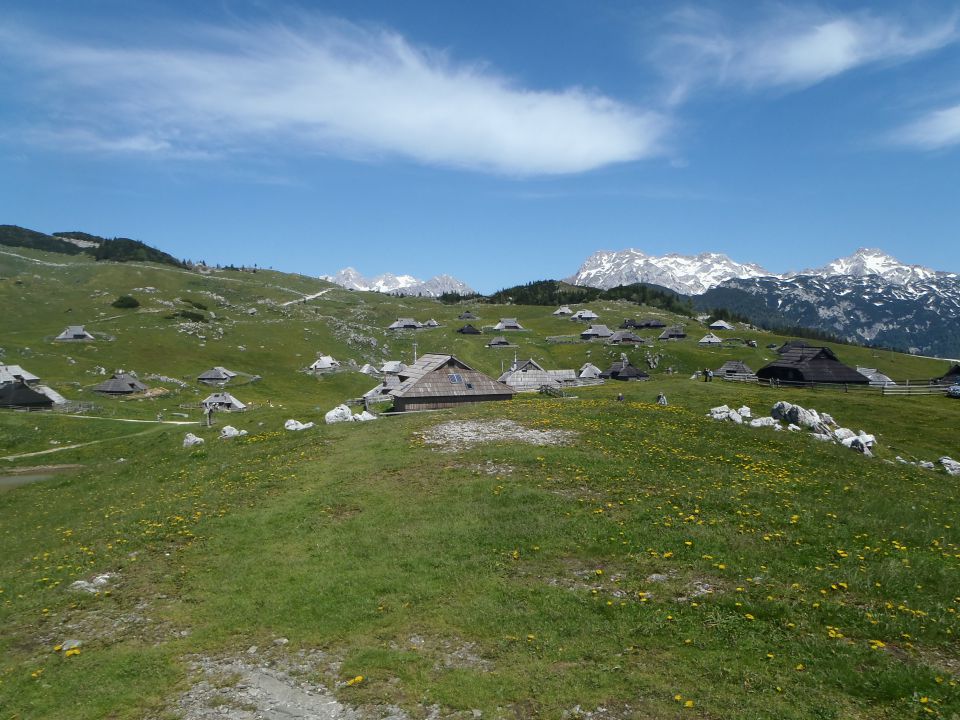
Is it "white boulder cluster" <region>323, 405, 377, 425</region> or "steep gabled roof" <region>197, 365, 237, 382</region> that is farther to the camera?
"steep gabled roof" <region>197, 365, 237, 382</region>

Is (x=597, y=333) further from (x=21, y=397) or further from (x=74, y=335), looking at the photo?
(x=21, y=397)

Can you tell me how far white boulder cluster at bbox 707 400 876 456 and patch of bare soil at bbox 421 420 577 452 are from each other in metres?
15.1

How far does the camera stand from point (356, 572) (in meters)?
18.5

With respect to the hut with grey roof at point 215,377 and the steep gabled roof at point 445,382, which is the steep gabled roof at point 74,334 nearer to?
the hut with grey roof at point 215,377

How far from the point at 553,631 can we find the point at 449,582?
4.19 metres

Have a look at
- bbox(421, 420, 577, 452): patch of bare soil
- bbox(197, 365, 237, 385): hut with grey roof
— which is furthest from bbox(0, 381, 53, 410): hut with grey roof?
bbox(421, 420, 577, 452): patch of bare soil

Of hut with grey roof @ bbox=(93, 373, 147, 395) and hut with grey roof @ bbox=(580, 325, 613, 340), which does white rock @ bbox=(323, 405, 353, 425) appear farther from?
hut with grey roof @ bbox=(580, 325, 613, 340)

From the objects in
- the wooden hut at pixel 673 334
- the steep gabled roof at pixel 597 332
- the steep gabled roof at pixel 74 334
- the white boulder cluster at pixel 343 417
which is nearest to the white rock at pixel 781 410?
the white boulder cluster at pixel 343 417

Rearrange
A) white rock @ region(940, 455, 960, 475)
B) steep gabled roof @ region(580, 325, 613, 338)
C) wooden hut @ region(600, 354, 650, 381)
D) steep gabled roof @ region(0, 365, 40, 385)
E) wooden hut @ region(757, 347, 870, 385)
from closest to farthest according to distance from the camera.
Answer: white rock @ region(940, 455, 960, 475) < wooden hut @ region(757, 347, 870, 385) < steep gabled roof @ region(0, 365, 40, 385) < wooden hut @ region(600, 354, 650, 381) < steep gabled roof @ region(580, 325, 613, 338)

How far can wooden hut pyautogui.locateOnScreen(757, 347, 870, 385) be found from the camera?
253 feet

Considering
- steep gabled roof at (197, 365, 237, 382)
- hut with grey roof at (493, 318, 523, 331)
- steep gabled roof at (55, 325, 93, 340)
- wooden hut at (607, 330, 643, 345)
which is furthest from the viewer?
hut with grey roof at (493, 318, 523, 331)

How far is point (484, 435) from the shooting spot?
34.4 metres

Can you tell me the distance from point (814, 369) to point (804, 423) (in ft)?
145

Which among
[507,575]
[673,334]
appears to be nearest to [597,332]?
[673,334]
